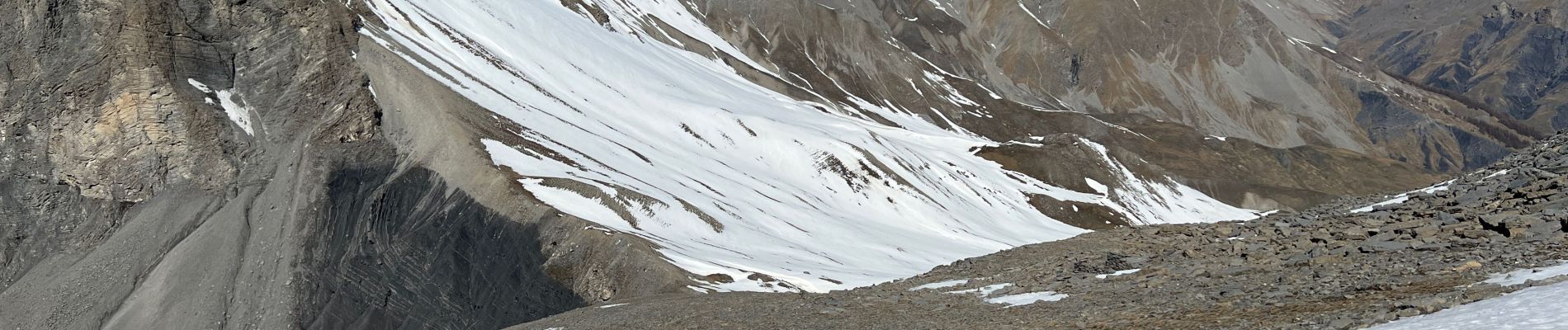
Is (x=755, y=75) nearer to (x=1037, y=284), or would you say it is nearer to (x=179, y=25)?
(x=179, y=25)

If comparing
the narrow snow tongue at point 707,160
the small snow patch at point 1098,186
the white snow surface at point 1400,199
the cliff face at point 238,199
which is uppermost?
the small snow patch at point 1098,186

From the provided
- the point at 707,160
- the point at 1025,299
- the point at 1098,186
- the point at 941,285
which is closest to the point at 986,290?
the point at 1025,299

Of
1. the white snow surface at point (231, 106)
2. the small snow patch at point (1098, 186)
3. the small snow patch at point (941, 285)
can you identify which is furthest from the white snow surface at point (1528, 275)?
the small snow patch at point (1098, 186)

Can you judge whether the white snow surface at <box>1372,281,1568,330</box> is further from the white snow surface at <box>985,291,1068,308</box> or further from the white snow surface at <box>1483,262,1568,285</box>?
the white snow surface at <box>985,291,1068,308</box>

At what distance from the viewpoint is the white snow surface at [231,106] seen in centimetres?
6144

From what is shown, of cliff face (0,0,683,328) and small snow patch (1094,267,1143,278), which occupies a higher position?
small snow patch (1094,267,1143,278)

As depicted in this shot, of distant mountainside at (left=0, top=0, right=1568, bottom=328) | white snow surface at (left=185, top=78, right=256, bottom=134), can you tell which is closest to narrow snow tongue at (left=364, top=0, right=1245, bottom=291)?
distant mountainside at (left=0, top=0, right=1568, bottom=328)

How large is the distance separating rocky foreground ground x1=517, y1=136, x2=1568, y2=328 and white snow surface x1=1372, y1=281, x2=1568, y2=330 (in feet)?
1.30

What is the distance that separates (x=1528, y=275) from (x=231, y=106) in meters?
58.1

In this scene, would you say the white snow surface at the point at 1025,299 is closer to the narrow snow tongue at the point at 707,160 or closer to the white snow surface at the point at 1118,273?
the white snow surface at the point at 1118,273

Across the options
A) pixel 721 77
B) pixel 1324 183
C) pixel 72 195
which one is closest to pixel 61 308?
pixel 72 195

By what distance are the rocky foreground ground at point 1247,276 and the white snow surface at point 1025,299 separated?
57 millimetres

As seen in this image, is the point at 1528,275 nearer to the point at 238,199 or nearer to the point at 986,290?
the point at 986,290

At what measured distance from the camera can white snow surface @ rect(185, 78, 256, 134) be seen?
202ft
